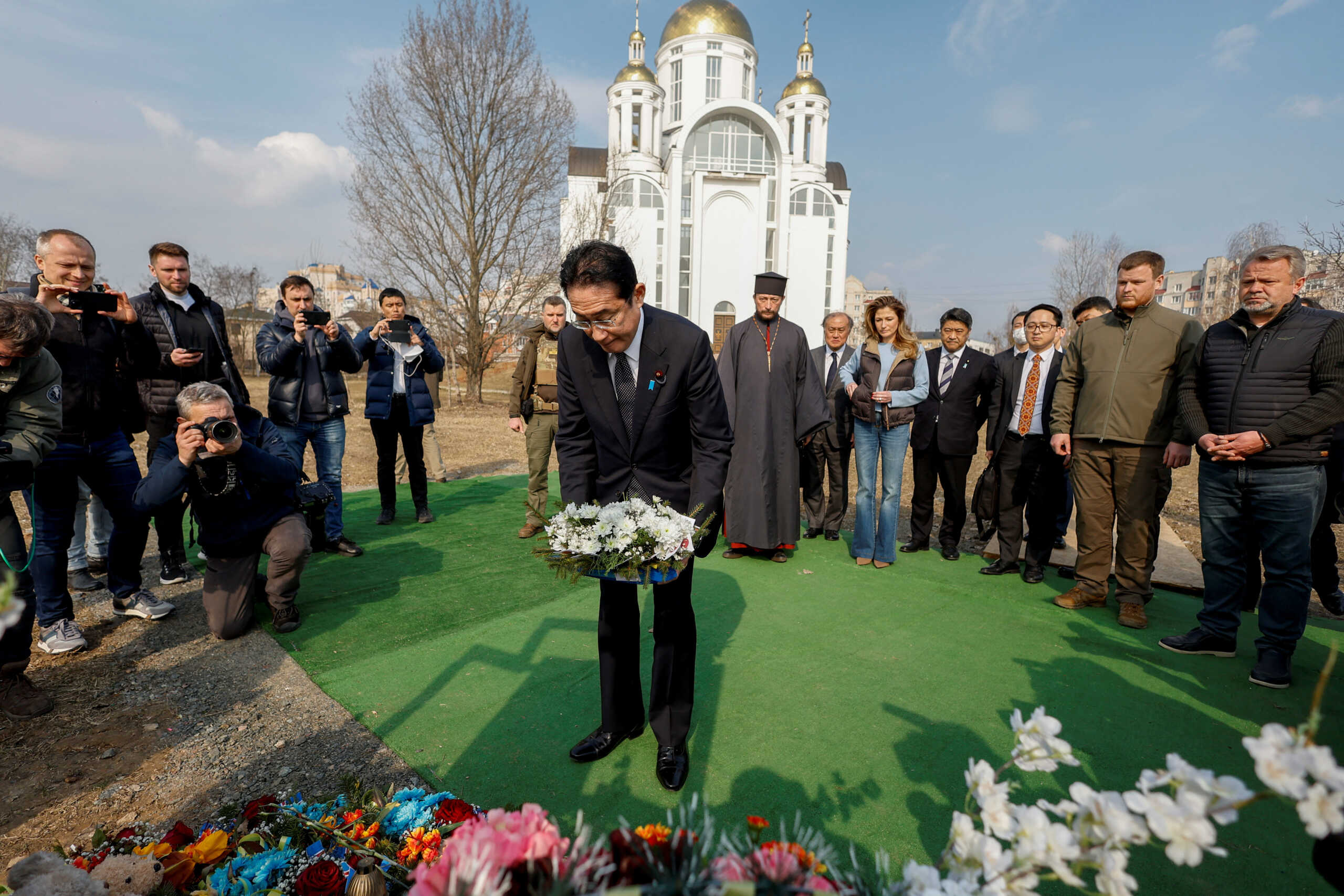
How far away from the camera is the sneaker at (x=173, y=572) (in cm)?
469

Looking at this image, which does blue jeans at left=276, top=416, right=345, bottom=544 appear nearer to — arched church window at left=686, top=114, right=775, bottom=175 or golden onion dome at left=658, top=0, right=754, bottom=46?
arched church window at left=686, top=114, right=775, bottom=175

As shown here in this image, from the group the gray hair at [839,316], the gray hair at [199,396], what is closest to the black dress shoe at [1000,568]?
the gray hair at [839,316]

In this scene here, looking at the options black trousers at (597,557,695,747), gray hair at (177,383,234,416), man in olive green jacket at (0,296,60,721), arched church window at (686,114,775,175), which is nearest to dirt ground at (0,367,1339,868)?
man in olive green jacket at (0,296,60,721)

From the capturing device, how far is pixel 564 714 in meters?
3.08

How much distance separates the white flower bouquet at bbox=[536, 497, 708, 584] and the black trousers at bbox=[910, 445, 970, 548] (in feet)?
13.4

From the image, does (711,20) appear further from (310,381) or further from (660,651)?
(660,651)

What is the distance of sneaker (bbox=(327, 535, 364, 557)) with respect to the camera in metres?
5.44

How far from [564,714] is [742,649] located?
1155 mm

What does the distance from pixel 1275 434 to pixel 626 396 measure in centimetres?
331

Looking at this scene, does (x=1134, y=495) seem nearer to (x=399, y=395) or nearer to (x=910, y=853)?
(x=910, y=853)

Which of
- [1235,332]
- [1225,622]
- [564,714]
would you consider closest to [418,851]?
[564,714]

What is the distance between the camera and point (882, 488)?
534cm

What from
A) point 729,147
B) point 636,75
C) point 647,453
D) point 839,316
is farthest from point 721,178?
point 647,453

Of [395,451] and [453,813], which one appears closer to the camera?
[453,813]
